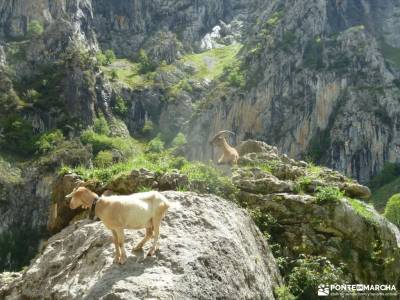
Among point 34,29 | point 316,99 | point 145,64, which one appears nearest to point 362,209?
point 316,99

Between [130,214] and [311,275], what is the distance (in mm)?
7063

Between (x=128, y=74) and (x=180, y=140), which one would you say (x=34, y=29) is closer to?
(x=128, y=74)

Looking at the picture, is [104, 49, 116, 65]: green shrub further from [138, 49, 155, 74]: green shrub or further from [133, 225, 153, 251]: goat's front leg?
[133, 225, 153, 251]: goat's front leg

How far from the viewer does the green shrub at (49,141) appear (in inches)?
4899

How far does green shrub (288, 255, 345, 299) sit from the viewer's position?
18766 millimetres

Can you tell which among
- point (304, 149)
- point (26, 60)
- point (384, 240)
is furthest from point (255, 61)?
point (384, 240)

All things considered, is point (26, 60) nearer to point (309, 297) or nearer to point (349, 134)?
point (349, 134)

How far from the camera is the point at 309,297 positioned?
61.3ft

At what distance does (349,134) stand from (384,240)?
10894cm

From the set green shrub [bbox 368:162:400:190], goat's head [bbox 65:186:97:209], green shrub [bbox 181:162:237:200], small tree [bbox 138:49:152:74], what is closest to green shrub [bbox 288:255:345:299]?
green shrub [bbox 181:162:237:200]

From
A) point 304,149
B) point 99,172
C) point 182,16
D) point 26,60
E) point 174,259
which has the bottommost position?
point 304,149

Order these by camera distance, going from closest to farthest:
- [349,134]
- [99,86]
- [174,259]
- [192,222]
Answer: [174,259] < [192,222] < [349,134] < [99,86]

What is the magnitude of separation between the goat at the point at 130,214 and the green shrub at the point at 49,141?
112 m

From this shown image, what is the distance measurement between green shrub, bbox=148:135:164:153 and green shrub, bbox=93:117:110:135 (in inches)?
386
